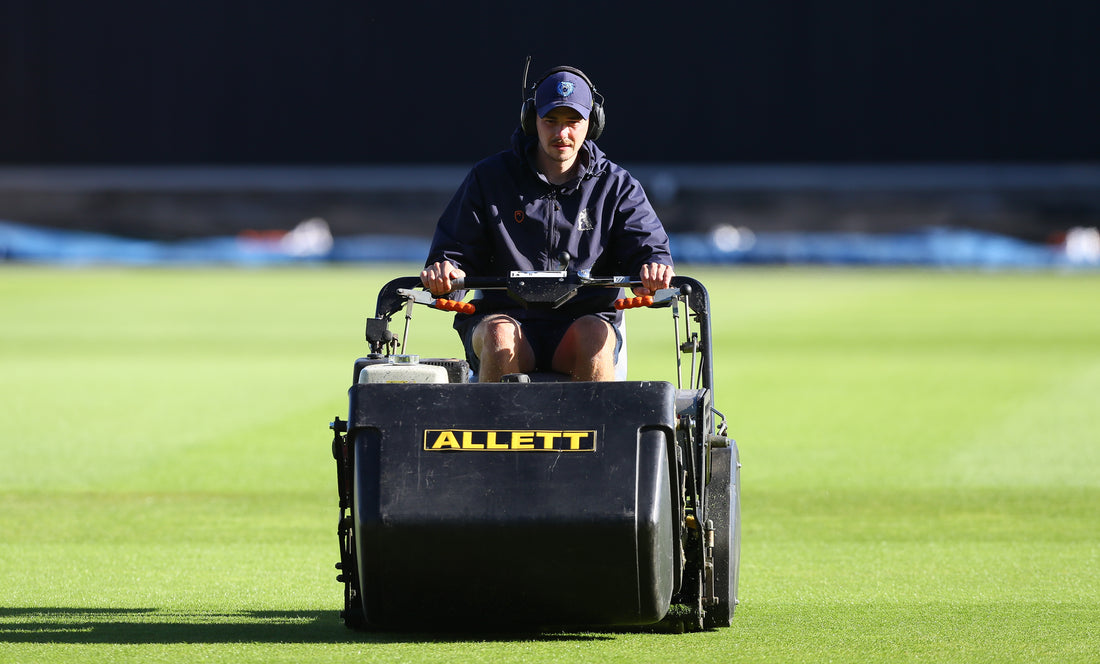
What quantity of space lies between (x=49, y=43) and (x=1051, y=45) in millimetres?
29590

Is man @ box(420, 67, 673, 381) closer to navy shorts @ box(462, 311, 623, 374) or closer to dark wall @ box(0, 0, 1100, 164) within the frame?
navy shorts @ box(462, 311, 623, 374)

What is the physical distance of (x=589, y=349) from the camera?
212 inches

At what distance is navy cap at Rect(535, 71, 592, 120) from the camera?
221 inches

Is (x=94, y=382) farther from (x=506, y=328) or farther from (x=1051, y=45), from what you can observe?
(x=1051, y=45)

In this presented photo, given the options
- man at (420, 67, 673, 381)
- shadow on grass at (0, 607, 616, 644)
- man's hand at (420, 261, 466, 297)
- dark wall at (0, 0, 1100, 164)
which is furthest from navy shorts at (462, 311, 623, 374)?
dark wall at (0, 0, 1100, 164)

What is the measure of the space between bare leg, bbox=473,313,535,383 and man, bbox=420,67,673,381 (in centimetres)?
3

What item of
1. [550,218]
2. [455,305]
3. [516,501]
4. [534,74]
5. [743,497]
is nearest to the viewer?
[516,501]

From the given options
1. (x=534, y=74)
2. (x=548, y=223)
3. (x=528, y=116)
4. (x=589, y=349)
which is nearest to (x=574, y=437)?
(x=589, y=349)

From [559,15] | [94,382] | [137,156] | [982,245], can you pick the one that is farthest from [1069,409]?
[137,156]

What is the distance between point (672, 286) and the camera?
5449 millimetres

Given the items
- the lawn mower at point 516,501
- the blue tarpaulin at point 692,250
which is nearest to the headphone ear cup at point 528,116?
the lawn mower at point 516,501

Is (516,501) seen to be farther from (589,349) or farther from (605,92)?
(605,92)

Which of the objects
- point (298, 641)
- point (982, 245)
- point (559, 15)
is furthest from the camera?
point (559, 15)

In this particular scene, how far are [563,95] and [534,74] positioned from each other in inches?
1773
